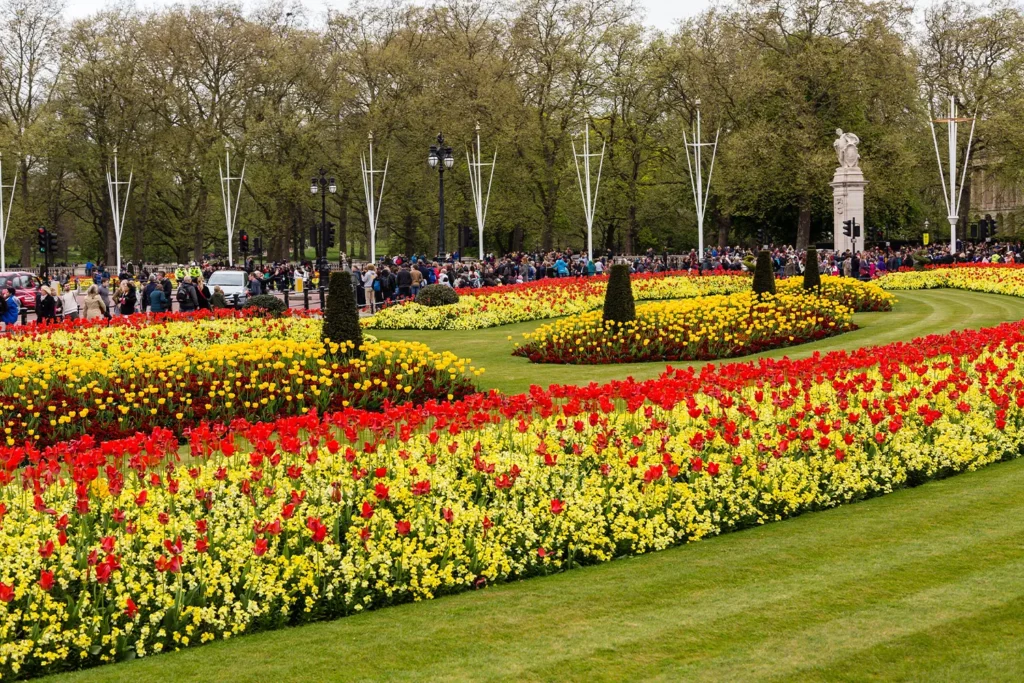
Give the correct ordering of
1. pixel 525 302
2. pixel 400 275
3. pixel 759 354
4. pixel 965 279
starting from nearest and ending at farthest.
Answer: pixel 759 354 < pixel 525 302 < pixel 400 275 < pixel 965 279

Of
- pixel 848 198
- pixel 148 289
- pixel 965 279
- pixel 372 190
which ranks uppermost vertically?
pixel 372 190

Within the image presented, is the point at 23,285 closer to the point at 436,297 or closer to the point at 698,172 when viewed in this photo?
the point at 436,297

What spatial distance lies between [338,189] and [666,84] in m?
19.4

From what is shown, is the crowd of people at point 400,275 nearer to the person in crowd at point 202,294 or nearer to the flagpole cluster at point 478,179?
the person in crowd at point 202,294

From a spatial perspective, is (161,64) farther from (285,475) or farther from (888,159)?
(285,475)

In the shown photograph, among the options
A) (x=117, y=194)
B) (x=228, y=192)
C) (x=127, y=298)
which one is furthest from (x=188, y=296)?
(x=228, y=192)

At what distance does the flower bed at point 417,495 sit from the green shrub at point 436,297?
17.9 m

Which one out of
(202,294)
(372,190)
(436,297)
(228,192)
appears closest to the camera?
(202,294)

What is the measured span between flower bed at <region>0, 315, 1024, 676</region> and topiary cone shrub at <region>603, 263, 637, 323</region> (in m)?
9.24

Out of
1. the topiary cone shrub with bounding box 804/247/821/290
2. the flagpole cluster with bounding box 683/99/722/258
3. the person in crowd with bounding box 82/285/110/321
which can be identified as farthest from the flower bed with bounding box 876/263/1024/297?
the person in crowd with bounding box 82/285/110/321

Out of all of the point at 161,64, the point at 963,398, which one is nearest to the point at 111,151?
the point at 161,64

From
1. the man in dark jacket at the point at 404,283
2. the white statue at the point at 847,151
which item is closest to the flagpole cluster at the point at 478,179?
the white statue at the point at 847,151

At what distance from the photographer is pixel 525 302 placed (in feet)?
96.7

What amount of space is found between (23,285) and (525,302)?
23072 mm
